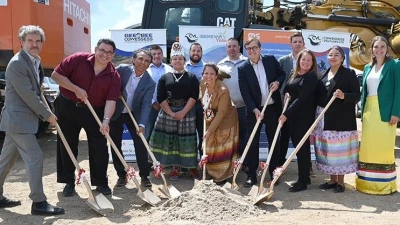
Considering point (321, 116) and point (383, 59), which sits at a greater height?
point (383, 59)

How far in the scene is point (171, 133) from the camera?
17.9 feet

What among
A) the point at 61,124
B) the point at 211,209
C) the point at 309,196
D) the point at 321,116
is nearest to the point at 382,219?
the point at 309,196

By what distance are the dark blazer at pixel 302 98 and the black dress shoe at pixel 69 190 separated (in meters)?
2.56

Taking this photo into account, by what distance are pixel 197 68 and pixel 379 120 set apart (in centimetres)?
237

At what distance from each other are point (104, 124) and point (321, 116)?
234 centimetres

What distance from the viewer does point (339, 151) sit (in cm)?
498

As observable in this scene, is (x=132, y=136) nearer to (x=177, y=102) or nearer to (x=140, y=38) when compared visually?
(x=177, y=102)

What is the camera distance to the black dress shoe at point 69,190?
4.84 m

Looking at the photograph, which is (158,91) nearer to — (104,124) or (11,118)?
(104,124)

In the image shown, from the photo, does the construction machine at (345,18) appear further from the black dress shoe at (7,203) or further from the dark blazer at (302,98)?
the black dress shoe at (7,203)

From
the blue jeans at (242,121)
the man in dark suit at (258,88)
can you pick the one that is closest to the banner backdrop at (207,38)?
the blue jeans at (242,121)

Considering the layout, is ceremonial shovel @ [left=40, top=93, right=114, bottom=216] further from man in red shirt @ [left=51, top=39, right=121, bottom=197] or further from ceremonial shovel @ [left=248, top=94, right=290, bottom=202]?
ceremonial shovel @ [left=248, top=94, right=290, bottom=202]

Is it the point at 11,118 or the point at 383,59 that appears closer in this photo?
the point at 11,118

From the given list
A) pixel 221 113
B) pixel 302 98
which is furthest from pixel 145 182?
pixel 302 98
